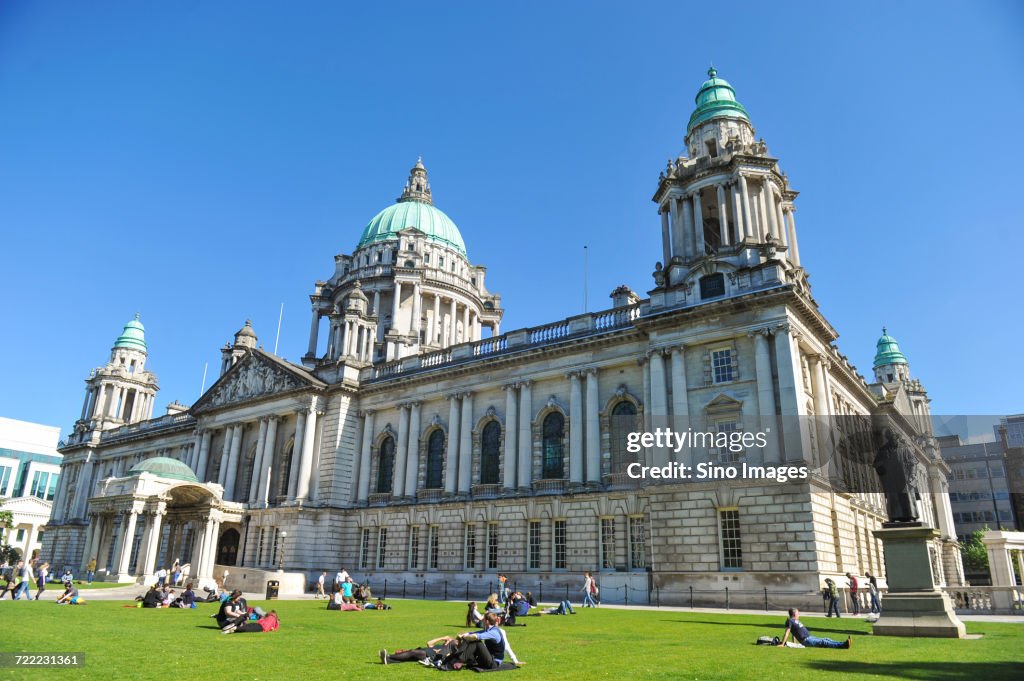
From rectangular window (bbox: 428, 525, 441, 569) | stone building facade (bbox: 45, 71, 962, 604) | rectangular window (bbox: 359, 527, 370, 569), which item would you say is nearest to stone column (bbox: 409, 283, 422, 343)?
stone building facade (bbox: 45, 71, 962, 604)

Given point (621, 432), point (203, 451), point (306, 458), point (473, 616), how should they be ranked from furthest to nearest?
point (203, 451) → point (306, 458) → point (621, 432) → point (473, 616)

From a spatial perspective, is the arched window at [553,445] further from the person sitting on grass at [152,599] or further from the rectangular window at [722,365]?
the person sitting on grass at [152,599]

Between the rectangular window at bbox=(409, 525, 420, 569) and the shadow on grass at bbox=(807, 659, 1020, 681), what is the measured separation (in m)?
32.9

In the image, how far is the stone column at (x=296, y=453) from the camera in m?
47.2

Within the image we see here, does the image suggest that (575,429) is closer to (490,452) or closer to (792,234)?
(490,452)

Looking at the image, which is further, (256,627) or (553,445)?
(553,445)

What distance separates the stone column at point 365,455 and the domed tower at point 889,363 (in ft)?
187

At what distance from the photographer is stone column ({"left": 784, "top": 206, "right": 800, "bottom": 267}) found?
132ft

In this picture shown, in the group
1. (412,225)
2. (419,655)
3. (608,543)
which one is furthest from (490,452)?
(412,225)

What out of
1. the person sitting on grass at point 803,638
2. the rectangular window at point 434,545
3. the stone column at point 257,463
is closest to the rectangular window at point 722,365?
the person sitting on grass at point 803,638

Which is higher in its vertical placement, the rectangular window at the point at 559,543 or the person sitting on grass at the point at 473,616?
the rectangular window at the point at 559,543

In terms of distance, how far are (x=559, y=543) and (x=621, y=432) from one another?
6832 millimetres

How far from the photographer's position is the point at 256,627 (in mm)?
17844

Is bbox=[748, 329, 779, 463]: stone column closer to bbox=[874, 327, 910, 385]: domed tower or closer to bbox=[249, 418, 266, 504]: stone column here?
bbox=[249, 418, 266, 504]: stone column
